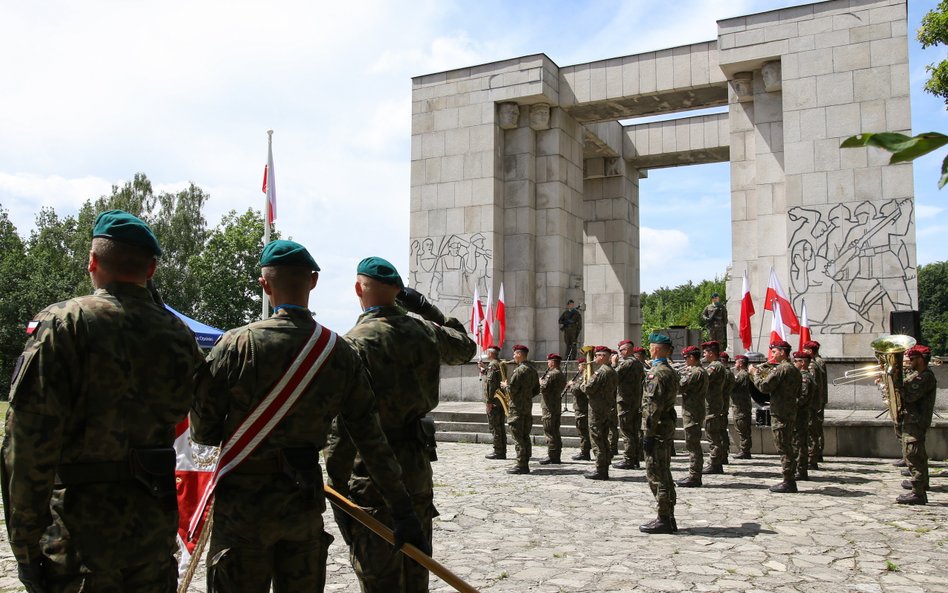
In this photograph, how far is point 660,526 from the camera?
24.3ft

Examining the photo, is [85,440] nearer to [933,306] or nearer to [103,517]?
[103,517]

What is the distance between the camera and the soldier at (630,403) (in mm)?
11664

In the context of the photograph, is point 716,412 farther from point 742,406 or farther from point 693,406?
point 693,406

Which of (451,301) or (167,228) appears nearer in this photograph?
(451,301)

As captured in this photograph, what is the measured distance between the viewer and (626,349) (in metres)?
12.4

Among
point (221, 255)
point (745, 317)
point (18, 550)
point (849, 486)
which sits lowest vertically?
point (849, 486)

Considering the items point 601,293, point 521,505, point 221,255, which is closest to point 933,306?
point 601,293

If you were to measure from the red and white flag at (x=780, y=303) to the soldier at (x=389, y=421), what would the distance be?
12.8 meters

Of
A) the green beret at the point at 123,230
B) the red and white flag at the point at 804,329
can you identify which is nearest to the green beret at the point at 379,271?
the green beret at the point at 123,230

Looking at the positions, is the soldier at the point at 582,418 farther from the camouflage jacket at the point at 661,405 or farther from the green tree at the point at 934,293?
the green tree at the point at 934,293

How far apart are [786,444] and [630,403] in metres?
2.41

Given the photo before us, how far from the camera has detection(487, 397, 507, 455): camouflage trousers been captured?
1308cm

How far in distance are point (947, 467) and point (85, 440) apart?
12.0 meters

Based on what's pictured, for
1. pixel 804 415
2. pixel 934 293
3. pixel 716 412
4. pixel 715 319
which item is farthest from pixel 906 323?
pixel 934 293
